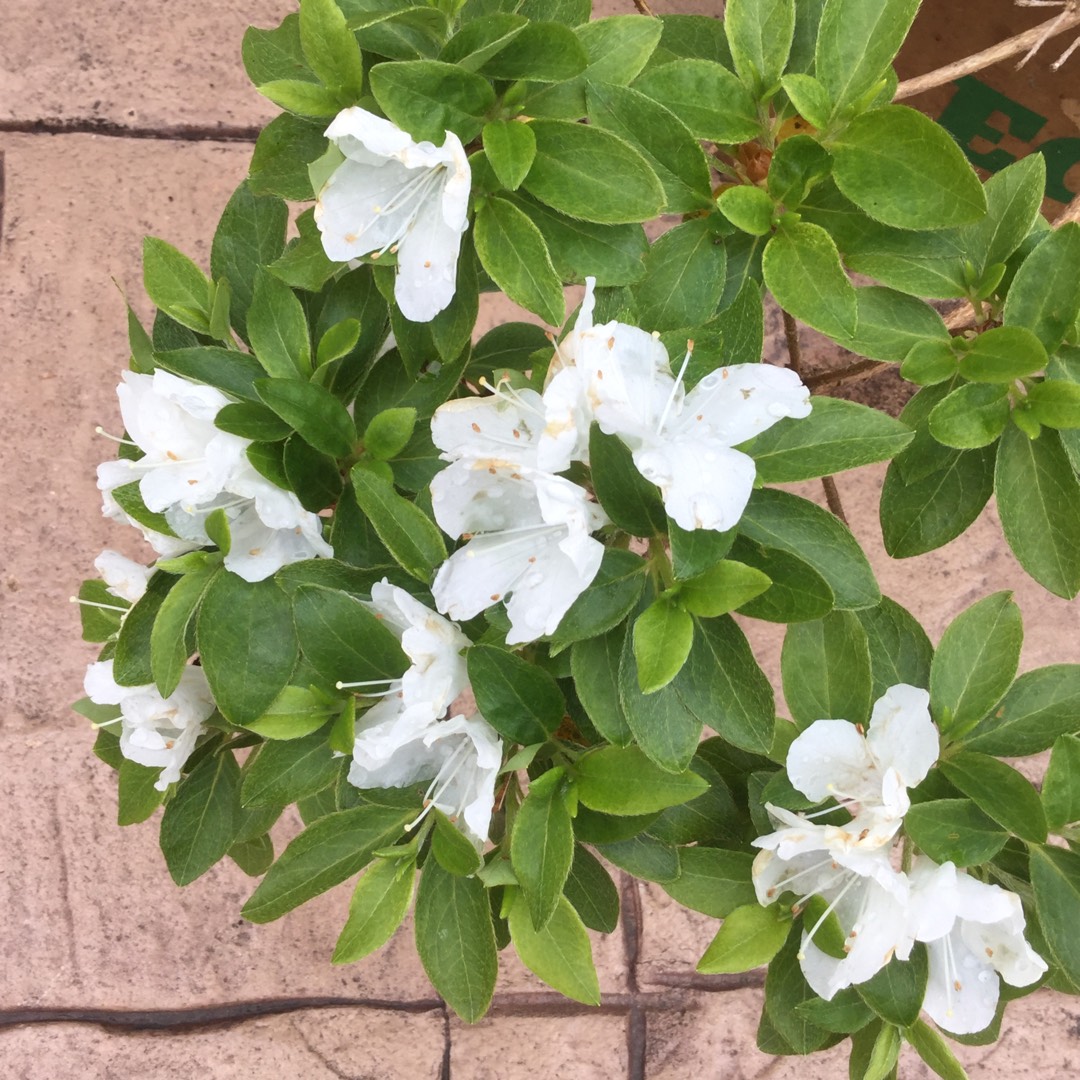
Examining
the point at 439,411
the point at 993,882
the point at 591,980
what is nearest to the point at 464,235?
the point at 439,411

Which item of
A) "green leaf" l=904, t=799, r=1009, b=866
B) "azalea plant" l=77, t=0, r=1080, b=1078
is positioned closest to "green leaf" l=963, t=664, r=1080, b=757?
"azalea plant" l=77, t=0, r=1080, b=1078

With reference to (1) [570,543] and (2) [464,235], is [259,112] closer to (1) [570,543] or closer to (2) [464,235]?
(2) [464,235]

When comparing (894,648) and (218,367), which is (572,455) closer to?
(218,367)

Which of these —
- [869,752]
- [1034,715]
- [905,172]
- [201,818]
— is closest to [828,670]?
[869,752]

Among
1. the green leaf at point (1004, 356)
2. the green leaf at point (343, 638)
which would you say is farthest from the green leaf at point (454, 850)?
the green leaf at point (1004, 356)

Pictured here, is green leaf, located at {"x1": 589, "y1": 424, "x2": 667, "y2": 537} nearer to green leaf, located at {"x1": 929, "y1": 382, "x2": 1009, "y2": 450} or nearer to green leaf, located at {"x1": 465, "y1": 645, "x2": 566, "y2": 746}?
green leaf, located at {"x1": 465, "y1": 645, "x2": 566, "y2": 746}

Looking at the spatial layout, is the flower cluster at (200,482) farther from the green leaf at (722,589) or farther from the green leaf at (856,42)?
the green leaf at (856,42)
